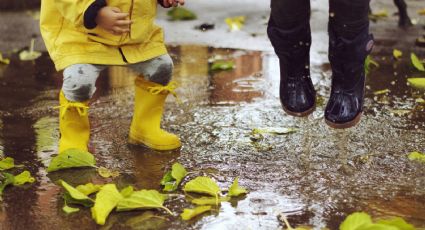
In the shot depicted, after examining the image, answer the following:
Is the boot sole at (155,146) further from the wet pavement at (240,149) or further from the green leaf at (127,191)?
the green leaf at (127,191)

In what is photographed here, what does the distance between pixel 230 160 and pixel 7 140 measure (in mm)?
1041

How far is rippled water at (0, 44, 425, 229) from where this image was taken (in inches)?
99.6

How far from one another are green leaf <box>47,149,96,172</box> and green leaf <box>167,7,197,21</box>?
3.44 metres

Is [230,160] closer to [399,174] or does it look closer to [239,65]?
[399,174]

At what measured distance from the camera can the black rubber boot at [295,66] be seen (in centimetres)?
322

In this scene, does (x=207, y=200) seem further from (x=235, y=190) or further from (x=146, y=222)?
(x=146, y=222)

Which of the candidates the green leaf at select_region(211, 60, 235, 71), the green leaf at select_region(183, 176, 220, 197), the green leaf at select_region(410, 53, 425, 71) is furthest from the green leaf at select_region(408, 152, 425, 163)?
the green leaf at select_region(211, 60, 235, 71)

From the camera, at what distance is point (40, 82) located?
4367 mm

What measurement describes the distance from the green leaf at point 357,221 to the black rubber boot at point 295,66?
41.3 inches

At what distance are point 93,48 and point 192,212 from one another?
907 mm

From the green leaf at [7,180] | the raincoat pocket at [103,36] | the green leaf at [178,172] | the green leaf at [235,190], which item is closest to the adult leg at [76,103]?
the raincoat pocket at [103,36]

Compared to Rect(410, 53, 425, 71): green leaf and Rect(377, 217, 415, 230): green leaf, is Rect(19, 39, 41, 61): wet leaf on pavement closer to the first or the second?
Rect(410, 53, 425, 71): green leaf

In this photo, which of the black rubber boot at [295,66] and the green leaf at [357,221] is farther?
the black rubber boot at [295,66]

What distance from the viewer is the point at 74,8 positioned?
2887mm
